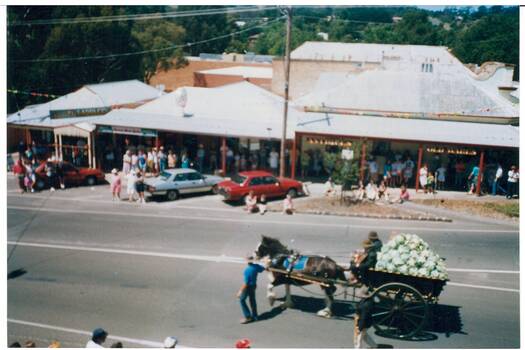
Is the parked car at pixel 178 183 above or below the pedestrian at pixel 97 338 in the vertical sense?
above

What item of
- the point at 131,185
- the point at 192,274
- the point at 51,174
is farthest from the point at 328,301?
the point at 51,174

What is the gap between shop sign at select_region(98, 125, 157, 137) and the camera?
26.6 metres

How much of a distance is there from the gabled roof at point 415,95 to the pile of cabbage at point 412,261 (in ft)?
55.7

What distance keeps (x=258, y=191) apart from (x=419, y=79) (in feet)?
42.4

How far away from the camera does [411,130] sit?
2486 cm

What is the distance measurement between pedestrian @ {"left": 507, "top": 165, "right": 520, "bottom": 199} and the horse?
45.4 ft

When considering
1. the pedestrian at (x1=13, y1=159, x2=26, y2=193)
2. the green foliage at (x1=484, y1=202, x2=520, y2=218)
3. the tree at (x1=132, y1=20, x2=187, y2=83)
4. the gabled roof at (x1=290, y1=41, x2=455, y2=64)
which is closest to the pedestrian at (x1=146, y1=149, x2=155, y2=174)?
the pedestrian at (x1=13, y1=159, x2=26, y2=193)

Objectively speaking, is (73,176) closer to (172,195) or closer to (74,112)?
(172,195)

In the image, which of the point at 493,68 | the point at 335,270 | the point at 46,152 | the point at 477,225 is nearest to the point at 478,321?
the point at 335,270

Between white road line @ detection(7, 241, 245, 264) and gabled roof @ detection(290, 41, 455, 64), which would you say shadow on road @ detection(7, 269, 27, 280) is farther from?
gabled roof @ detection(290, 41, 455, 64)

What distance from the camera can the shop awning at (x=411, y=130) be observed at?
23.3 m

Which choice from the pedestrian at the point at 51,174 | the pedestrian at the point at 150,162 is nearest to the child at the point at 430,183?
the pedestrian at the point at 150,162

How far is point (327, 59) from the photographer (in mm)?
42844

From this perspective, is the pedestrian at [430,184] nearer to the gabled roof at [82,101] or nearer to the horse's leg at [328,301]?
the horse's leg at [328,301]
